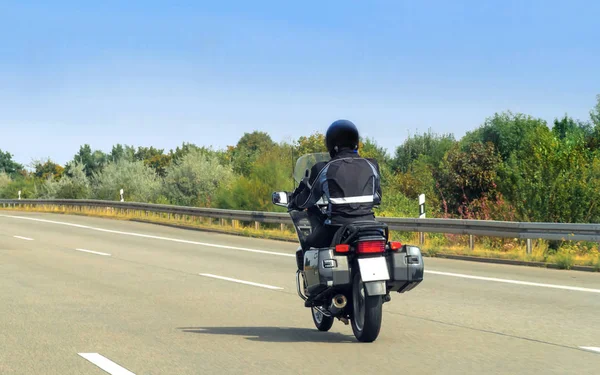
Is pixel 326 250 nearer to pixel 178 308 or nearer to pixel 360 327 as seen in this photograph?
pixel 360 327

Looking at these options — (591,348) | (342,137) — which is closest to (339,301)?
(342,137)

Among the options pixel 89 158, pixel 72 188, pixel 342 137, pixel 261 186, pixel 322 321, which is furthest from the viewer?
pixel 89 158

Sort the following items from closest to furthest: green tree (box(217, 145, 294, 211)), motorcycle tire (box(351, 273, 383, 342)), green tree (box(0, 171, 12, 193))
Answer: motorcycle tire (box(351, 273, 383, 342)), green tree (box(217, 145, 294, 211)), green tree (box(0, 171, 12, 193))

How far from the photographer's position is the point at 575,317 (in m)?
9.87

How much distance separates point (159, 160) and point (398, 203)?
9233 cm

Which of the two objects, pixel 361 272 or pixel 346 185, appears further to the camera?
pixel 346 185

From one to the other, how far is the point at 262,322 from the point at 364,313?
7.12 feet

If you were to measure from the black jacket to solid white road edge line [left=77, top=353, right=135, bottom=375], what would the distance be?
2336 mm

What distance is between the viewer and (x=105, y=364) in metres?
7.09

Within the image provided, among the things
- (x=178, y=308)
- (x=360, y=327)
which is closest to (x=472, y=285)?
(x=178, y=308)

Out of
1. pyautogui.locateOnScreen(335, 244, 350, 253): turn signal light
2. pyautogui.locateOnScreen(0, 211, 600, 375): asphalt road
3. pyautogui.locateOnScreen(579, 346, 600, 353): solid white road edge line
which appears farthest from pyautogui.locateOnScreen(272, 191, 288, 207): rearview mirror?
pyautogui.locateOnScreen(579, 346, 600, 353): solid white road edge line

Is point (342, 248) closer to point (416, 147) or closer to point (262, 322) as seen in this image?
point (262, 322)

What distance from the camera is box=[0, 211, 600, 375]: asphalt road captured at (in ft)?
23.4

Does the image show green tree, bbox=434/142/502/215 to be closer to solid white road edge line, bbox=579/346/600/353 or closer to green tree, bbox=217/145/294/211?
green tree, bbox=217/145/294/211
